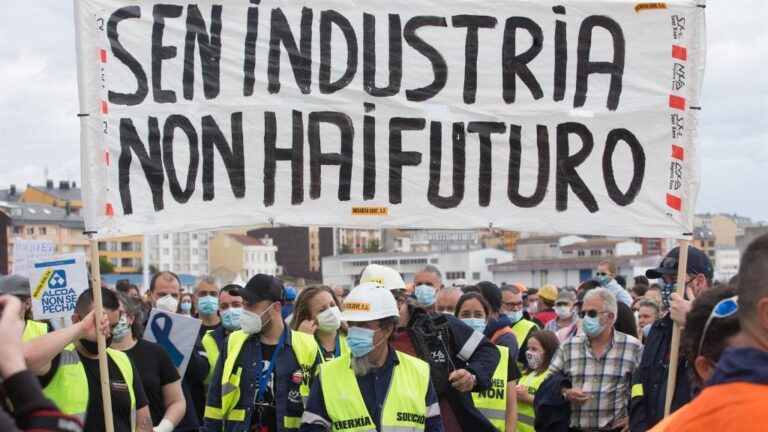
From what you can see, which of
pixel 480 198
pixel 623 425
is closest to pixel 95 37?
pixel 480 198

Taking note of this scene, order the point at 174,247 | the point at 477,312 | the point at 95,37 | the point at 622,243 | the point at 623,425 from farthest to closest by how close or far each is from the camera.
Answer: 1. the point at 174,247
2. the point at 622,243
3. the point at 477,312
4. the point at 623,425
5. the point at 95,37

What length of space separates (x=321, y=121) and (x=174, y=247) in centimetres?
17336

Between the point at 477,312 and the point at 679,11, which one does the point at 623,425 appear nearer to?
the point at 477,312

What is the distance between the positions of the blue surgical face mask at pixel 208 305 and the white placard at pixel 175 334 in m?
2.47

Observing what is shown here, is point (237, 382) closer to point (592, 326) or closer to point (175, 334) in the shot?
point (175, 334)

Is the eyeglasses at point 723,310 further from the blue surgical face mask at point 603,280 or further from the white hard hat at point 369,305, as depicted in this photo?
the blue surgical face mask at point 603,280

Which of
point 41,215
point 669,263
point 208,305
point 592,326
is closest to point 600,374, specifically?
point 592,326

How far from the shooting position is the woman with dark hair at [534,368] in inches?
384

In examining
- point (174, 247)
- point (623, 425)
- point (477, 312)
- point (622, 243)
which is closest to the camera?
point (623, 425)

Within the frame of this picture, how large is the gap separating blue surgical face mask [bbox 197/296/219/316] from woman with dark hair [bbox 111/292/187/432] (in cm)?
393

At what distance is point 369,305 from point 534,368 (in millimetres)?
3896

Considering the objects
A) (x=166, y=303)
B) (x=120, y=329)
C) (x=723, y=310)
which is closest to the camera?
(x=723, y=310)

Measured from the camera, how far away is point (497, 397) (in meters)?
8.59

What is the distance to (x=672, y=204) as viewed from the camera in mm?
7105
